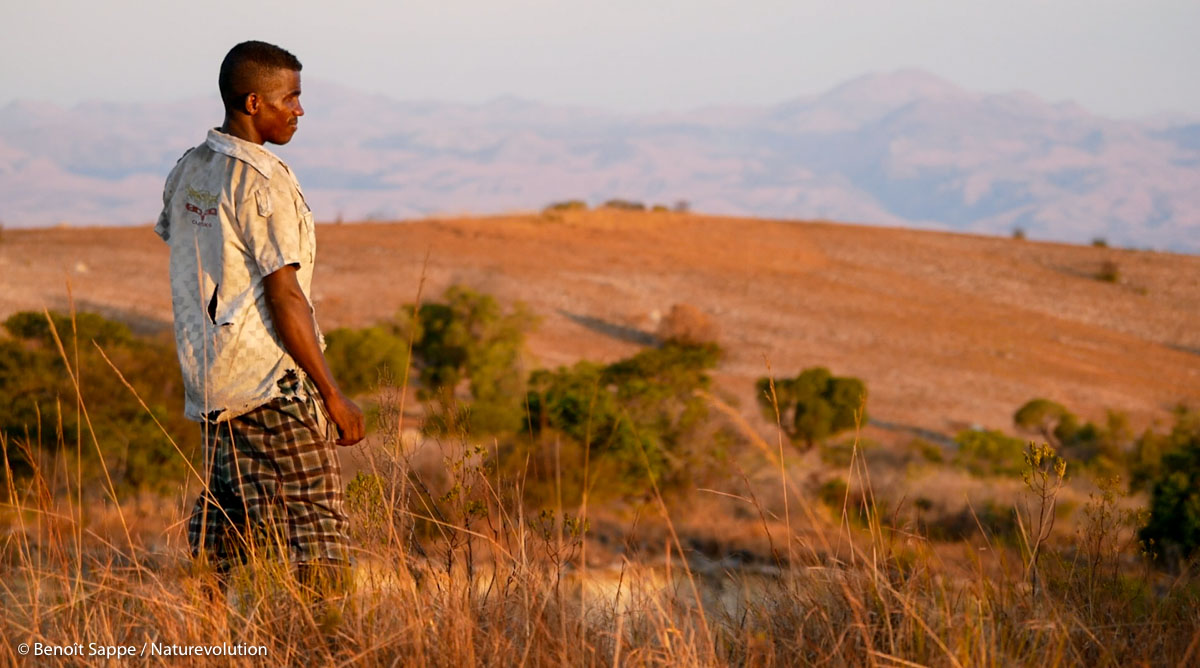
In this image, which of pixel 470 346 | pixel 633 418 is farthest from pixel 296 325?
pixel 470 346

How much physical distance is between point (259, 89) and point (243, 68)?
6cm

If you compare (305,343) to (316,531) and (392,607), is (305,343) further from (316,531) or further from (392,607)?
(392,607)

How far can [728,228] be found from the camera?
44.3 meters

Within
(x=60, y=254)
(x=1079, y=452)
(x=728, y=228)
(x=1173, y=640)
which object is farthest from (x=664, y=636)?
(x=728, y=228)

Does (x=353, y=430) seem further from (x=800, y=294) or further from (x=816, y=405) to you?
(x=800, y=294)

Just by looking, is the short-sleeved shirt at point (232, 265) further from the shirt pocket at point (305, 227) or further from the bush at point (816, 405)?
the bush at point (816, 405)

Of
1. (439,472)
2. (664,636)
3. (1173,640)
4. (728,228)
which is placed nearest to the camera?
(664,636)

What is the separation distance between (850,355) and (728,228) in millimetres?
18560

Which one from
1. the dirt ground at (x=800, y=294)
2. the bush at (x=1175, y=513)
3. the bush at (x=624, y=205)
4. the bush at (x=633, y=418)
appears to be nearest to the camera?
the bush at (x=1175, y=513)

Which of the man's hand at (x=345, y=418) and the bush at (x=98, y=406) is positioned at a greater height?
the man's hand at (x=345, y=418)

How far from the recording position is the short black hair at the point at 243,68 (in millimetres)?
2645

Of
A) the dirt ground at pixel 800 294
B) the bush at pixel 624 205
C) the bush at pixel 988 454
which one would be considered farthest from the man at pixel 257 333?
the bush at pixel 624 205

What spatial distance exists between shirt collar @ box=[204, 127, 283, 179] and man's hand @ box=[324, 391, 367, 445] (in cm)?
59

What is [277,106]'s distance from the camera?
2.68 metres
